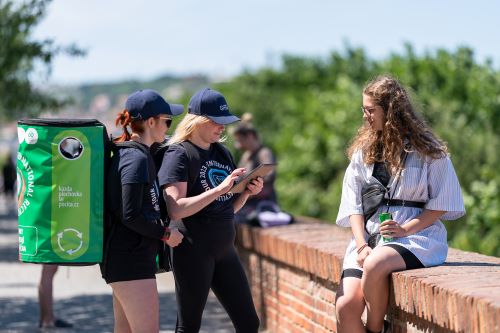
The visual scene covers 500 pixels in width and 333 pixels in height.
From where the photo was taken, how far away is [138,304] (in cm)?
504

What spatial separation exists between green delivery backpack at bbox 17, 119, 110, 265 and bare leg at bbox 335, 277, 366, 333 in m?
1.27

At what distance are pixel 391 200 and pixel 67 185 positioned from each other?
1.71m

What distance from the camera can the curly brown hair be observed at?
5.36 m

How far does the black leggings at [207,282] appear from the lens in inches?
219

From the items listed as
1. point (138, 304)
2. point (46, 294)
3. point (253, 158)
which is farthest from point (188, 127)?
point (253, 158)

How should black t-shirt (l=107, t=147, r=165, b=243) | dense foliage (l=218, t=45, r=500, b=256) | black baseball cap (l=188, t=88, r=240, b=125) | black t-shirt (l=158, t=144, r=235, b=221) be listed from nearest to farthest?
1. black t-shirt (l=107, t=147, r=165, b=243)
2. black t-shirt (l=158, t=144, r=235, b=221)
3. black baseball cap (l=188, t=88, r=240, b=125)
4. dense foliage (l=218, t=45, r=500, b=256)

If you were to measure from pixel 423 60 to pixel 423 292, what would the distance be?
61.7 feet

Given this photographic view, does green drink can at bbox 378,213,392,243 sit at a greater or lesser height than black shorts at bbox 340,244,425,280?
greater

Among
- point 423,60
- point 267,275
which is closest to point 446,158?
point 267,275

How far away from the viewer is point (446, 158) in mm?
5320

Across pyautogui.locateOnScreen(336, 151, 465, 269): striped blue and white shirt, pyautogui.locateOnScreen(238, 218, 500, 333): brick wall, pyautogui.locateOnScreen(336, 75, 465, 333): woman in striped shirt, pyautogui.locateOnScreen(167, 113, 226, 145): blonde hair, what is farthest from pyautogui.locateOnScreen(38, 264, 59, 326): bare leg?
pyautogui.locateOnScreen(336, 151, 465, 269): striped blue and white shirt

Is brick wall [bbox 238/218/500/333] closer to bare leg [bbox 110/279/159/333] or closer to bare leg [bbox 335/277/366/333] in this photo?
bare leg [bbox 335/277/366/333]

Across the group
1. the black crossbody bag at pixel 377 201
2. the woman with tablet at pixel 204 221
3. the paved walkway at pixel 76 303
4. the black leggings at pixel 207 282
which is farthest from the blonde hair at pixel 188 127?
the paved walkway at pixel 76 303

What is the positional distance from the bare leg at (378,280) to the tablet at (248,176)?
0.85 meters
